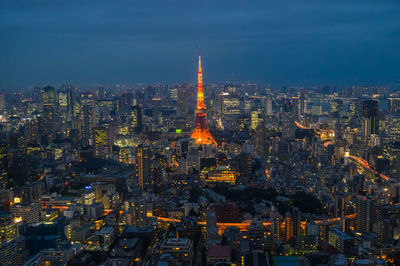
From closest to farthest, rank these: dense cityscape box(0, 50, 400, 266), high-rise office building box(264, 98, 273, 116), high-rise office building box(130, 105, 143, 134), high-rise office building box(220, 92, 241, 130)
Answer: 1. dense cityscape box(0, 50, 400, 266)
2. high-rise office building box(130, 105, 143, 134)
3. high-rise office building box(220, 92, 241, 130)
4. high-rise office building box(264, 98, 273, 116)

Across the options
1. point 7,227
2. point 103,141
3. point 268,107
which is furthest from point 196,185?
point 268,107

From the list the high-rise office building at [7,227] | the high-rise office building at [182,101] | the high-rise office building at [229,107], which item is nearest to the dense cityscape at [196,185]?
the high-rise office building at [7,227]

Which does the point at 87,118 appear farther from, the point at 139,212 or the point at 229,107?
the point at 139,212

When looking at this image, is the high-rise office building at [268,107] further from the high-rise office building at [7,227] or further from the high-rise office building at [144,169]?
the high-rise office building at [7,227]

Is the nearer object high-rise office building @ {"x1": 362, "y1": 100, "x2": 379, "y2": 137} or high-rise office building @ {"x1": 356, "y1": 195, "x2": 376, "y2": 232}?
high-rise office building @ {"x1": 356, "y1": 195, "x2": 376, "y2": 232}

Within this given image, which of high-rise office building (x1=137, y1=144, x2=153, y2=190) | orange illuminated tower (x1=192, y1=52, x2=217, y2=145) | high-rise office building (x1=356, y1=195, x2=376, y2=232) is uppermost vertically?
orange illuminated tower (x1=192, y1=52, x2=217, y2=145)

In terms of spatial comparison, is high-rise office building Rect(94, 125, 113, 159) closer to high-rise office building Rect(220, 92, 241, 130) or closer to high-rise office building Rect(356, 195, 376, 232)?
high-rise office building Rect(220, 92, 241, 130)

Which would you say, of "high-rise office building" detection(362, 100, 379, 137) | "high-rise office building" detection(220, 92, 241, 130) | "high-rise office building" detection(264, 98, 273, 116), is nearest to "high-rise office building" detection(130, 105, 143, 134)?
"high-rise office building" detection(220, 92, 241, 130)

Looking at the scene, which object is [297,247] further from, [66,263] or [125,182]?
[125,182]
